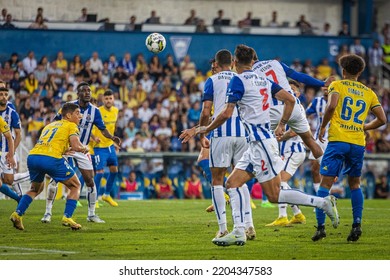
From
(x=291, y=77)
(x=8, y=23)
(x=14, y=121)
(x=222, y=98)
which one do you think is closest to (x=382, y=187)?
(x=8, y=23)

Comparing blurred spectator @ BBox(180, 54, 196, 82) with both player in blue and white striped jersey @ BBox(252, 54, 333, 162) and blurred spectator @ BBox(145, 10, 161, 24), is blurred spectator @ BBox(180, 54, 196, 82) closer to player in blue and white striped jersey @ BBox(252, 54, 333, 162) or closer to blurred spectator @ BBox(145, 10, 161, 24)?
blurred spectator @ BBox(145, 10, 161, 24)

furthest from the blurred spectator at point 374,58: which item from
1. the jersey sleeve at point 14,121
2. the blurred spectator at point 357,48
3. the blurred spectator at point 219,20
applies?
the jersey sleeve at point 14,121

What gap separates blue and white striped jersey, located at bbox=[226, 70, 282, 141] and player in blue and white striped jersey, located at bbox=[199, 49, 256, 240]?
71 centimetres

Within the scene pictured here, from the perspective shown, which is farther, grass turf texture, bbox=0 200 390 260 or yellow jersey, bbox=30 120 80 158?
yellow jersey, bbox=30 120 80 158

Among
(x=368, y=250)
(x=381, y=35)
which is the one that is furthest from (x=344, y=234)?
(x=381, y=35)

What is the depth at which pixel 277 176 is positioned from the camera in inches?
439

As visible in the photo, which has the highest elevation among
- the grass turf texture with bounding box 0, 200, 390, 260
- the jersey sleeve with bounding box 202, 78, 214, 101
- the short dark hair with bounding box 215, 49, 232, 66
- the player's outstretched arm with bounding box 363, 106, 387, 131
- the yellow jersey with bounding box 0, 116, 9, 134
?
the short dark hair with bounding box 215, 49, 232, 66

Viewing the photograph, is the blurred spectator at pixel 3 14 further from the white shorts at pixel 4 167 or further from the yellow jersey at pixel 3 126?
the yellow jersey at pixel 3 126

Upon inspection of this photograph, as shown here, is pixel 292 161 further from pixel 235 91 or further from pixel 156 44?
pixel 235 91

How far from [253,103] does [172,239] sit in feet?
8.03

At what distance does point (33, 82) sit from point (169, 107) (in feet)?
13.6

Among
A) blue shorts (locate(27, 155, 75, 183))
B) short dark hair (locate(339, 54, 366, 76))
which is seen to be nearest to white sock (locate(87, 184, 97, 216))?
blue shorts (locate(27, 155, 75, 183))

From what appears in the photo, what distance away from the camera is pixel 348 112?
12.1 metres

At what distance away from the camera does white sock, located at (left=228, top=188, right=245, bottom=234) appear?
11.4 m
